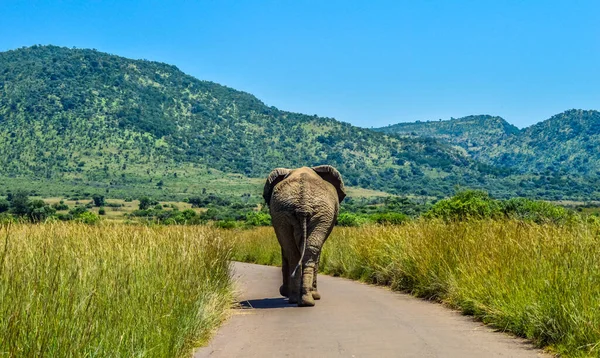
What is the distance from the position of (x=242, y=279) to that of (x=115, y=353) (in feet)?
45.7

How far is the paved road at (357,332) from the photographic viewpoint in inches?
344

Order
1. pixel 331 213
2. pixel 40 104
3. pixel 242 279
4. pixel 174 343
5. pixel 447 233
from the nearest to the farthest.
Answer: pixel 174 343 → pixel 331 213 → pixel 447 233 → pixel 242 279 → pixel 40 104

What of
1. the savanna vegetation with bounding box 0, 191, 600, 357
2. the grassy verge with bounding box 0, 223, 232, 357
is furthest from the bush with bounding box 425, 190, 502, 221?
the grassy verge with bounding box 0, 223, 232, 357

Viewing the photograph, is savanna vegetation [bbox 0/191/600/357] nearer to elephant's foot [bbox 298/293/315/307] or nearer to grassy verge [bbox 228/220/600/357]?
grassy verge [bbox 228/220/600/357]

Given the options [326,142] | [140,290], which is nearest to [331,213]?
[140,290]

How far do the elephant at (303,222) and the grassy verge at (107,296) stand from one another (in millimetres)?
1371

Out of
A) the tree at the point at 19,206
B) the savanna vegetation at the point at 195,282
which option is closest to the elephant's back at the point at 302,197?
the savanna vegetation at the point at 195,282

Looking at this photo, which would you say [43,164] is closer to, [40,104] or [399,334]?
[40,104]

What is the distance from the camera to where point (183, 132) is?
181 m

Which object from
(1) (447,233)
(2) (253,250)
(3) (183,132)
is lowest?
(2) (253,250)

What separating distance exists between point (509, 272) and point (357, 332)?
2.63m

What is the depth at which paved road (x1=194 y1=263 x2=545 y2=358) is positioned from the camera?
8727mm

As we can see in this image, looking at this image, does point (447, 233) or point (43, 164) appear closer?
point (447, 233)

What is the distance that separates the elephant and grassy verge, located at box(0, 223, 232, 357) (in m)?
1.37
